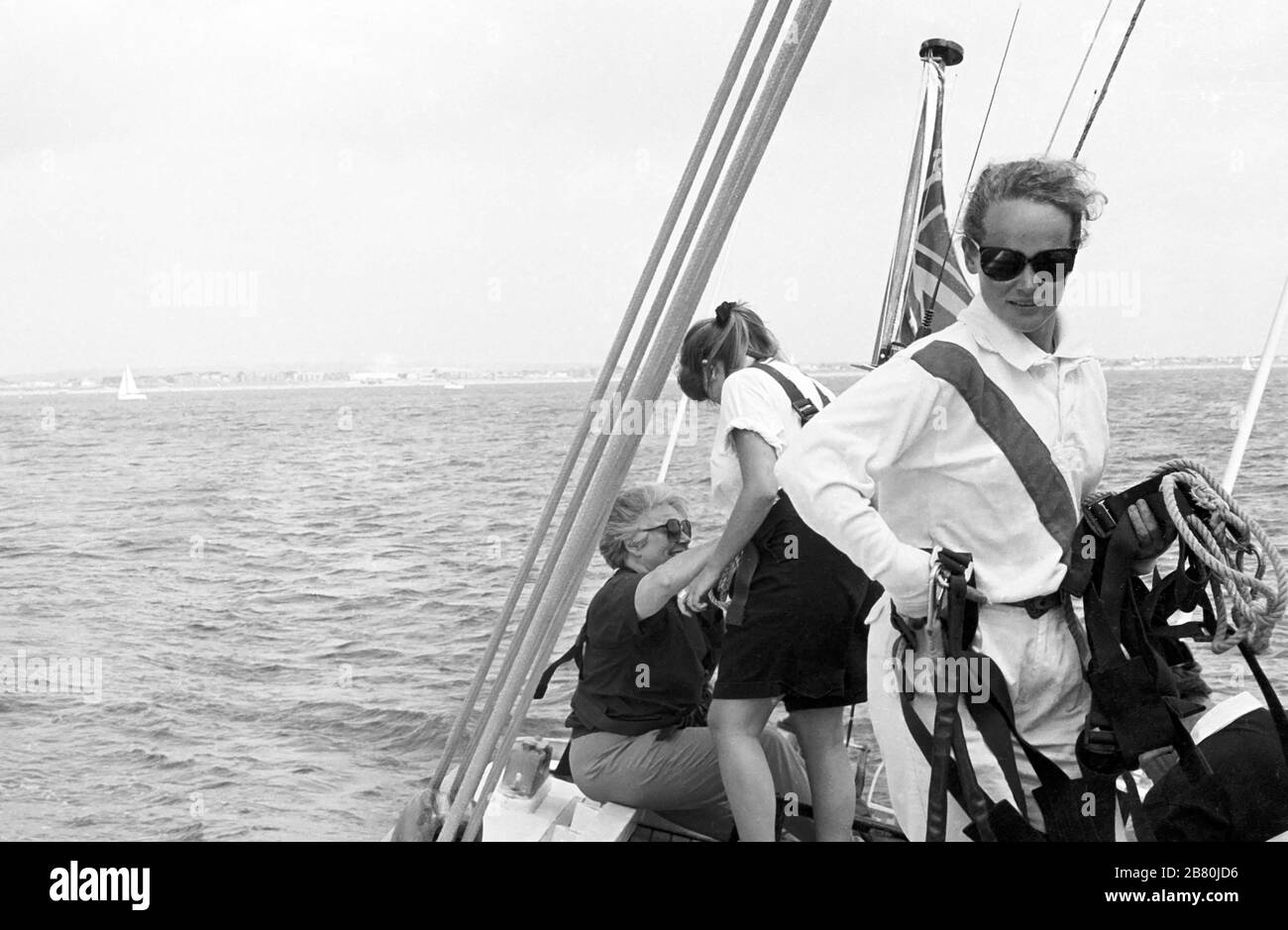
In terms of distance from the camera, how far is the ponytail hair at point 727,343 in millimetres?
3191

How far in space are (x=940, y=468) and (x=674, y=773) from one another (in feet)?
5.28

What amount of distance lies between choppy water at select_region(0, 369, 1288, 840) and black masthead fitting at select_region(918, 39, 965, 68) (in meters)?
4.71

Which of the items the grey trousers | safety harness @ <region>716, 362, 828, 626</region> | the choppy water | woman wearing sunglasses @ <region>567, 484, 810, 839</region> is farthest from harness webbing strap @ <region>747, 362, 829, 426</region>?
the choppy water

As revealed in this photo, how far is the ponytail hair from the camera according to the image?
126 inches

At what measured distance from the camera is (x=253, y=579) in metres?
16.5

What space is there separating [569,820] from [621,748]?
257mm

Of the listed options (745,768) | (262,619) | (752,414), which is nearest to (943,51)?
(752,414)

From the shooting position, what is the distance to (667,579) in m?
3.18

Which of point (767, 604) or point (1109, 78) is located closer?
point (767, 604)

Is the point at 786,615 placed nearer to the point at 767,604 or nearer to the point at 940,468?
the point at 767,604

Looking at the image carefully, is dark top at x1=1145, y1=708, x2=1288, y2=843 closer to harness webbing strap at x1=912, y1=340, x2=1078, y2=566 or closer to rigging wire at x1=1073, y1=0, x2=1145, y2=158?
harness webbing strap at x1=912, y1=340, x2=1078, y2=566

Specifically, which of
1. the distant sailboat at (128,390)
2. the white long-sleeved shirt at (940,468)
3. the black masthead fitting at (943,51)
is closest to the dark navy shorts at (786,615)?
the white long-sleeved shirt at (940,468)
